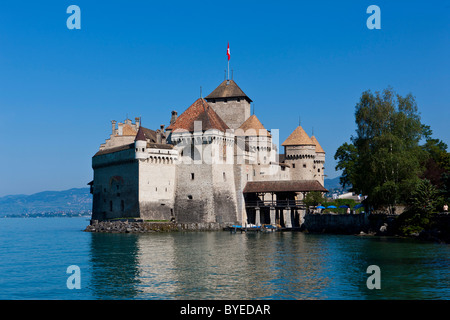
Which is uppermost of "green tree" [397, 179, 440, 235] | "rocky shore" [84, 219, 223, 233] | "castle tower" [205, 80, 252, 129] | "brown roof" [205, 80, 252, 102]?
"brown roof" [205, 80, 252, 102]

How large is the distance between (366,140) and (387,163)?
403cm

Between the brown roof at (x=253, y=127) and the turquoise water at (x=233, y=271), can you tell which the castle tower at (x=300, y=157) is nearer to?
the brown roof at (x=253, y=127)

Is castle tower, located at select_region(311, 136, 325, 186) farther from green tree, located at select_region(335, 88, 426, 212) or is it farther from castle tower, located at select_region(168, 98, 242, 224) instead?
green tree, located at select_region(335, 88, 426, 212)

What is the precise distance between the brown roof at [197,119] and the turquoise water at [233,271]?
2283 centimetres

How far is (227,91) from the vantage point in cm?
7162

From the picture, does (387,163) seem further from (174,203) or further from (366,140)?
(174,203)

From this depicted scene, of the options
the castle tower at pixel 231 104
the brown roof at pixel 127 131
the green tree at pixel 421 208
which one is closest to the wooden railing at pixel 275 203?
the castle tower at pixel 231 104

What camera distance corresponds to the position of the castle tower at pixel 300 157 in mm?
73250

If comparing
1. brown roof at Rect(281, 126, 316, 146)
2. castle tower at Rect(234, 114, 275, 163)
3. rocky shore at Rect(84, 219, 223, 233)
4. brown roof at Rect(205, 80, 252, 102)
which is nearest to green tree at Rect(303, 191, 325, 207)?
castle tower at Rect(234, 114, 275, 163)

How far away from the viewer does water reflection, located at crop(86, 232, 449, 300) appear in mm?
20953

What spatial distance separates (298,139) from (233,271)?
49416 millimetres

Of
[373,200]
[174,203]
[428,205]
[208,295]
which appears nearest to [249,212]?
[174,203]

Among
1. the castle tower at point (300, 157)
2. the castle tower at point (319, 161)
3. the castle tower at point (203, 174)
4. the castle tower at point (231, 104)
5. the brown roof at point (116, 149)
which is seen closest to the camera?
the castle tower at point (203, 174)

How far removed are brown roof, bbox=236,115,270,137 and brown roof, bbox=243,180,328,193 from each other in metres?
6.62
